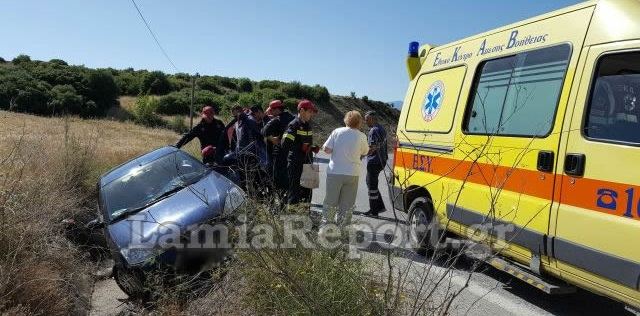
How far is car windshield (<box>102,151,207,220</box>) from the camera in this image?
214 inches

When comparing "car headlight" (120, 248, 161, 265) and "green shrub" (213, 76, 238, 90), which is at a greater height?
"green shrub" (213, 76, 238, 90)

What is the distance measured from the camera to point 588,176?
11.6 feet

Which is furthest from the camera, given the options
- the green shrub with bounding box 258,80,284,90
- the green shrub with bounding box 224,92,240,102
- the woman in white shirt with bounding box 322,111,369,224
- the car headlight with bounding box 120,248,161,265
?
the green shrub with bounding box 258,80,284,90

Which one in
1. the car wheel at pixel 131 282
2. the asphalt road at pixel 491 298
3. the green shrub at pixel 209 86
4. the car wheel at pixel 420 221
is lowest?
the car wheel at pixel 131 282

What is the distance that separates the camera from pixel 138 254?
453 centimetres

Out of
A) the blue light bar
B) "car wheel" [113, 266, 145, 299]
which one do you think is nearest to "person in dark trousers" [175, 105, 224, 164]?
the blue light bar

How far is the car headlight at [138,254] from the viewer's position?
4.41 m

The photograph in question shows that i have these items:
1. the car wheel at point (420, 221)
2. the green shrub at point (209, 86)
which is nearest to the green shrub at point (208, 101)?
the green shrub at point (209, 86)

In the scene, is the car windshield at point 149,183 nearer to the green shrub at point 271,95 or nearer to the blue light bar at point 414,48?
the blue light bar at point 414,48

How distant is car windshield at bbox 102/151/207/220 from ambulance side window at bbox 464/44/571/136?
297 cm

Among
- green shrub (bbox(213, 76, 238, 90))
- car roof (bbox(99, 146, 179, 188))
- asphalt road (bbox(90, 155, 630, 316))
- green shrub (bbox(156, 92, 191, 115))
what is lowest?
asphalt road (bbox(90, 155, 630, 316))

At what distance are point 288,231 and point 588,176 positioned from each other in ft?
6.57

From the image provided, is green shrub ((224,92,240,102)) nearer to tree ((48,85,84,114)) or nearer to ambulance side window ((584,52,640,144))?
tree ((48,85,84,114))

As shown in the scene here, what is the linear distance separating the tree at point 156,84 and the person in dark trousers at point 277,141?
4632 centimetres
